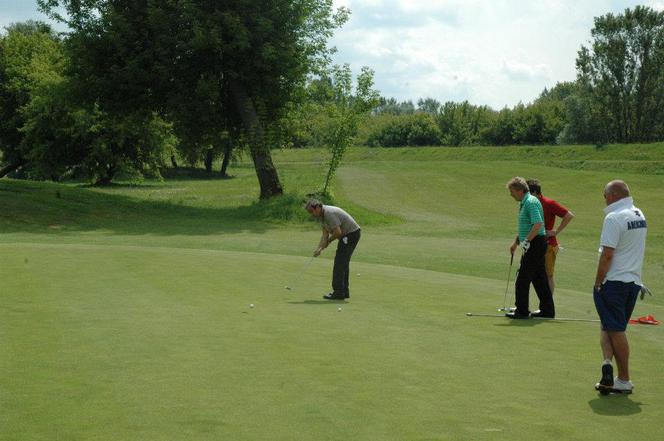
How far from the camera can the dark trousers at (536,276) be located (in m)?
13.4

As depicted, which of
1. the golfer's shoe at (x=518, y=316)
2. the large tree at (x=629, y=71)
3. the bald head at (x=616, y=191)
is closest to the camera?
the bald head at (x=616, y=191)

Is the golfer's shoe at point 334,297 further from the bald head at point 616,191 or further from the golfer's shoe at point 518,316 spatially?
the bald head at point 616,191

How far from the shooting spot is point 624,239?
342 inches

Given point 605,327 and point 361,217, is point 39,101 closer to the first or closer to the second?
point 361,217

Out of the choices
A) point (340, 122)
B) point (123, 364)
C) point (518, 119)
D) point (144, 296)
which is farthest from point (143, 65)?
point (518, 119)

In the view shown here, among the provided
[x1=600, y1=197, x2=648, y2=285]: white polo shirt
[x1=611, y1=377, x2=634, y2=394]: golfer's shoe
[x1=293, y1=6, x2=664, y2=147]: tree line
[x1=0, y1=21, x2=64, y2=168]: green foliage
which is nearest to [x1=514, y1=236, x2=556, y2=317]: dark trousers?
[x1=600, y1=197, x2=648, y2=285]: white polo shirt

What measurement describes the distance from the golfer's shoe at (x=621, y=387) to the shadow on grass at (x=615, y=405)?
5cm

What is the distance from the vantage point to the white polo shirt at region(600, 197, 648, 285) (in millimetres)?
8641

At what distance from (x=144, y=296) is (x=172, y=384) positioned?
238 inches

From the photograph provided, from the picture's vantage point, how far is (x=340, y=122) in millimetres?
41562

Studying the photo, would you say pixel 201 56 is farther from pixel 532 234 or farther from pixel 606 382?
pixel 606 382

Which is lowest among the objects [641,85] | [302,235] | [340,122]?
[302,235]

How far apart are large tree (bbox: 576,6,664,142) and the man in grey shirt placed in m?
76.9

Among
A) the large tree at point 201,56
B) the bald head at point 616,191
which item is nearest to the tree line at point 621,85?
the large tree at point 201,56
